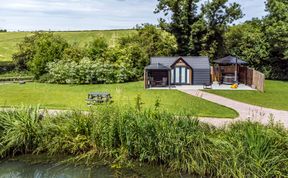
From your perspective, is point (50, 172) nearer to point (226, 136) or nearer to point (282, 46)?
point (226, 136)

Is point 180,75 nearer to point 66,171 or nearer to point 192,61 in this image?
point 192,61

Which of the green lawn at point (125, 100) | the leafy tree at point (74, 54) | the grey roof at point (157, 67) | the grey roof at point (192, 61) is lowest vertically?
the green lawn at point (125, 100)

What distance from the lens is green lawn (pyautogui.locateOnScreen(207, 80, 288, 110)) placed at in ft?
55.2

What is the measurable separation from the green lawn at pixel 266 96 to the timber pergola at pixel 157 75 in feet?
14.4

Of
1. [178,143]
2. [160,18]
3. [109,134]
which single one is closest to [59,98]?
[109,134]

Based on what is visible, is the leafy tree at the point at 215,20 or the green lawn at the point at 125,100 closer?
the green lawn at the point at 125,100

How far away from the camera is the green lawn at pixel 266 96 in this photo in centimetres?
1682

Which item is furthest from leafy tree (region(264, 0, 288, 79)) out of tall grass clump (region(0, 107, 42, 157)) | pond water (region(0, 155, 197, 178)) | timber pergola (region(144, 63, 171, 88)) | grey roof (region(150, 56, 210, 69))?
tall grass clump (region(0, 107, 42, 157))

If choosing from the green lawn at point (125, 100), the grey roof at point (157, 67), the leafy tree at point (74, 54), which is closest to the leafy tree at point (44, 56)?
the leafy tree at point (74, 54)

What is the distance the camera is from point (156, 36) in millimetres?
32688

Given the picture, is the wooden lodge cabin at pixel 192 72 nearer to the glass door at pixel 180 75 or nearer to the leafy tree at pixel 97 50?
the glass door at pixel 180 75

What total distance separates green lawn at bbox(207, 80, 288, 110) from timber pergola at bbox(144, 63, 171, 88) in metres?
4.39

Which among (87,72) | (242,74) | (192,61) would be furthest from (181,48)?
(87,72)

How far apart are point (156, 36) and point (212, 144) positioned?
2564 cm
